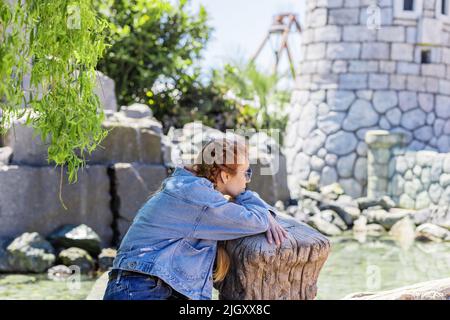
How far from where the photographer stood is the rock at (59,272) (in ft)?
24.3

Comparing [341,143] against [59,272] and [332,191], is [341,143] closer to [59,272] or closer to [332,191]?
[332,191]

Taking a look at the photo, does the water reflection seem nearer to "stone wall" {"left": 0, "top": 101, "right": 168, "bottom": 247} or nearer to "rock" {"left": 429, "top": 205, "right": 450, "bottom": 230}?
"rock" {"left": 429, "top": 205, "right": 450, "bottom": 230}

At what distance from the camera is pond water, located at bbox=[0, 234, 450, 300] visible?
22.3 feet

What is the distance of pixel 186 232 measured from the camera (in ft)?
11.1

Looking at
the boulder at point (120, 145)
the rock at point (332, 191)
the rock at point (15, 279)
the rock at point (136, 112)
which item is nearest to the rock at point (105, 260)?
the rock at point (15, 279)

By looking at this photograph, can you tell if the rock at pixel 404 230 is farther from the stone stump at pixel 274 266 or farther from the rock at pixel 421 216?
the stone stump at pixel 274 266

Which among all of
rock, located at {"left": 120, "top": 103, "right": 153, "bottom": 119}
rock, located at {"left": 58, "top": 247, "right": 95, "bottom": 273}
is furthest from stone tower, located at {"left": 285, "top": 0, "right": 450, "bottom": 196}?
rock, located at {"left": 58, "top": 247, "right": 95, "bottom": 273}

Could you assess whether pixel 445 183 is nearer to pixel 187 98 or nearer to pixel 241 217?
pixel 187 98

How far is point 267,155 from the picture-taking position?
1127cm

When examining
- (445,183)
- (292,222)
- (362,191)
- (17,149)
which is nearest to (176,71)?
(362,191)

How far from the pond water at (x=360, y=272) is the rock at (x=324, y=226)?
186 mm

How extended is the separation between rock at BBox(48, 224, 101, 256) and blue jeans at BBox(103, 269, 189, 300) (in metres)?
4.74
